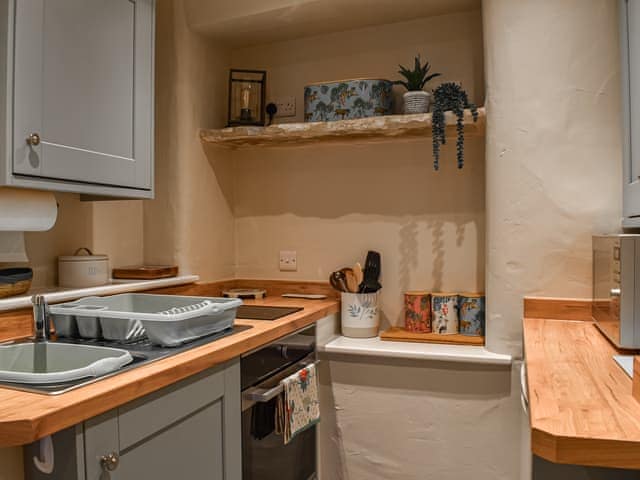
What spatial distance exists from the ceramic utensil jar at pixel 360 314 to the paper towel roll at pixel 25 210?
1.19 m

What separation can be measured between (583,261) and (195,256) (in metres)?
1.56

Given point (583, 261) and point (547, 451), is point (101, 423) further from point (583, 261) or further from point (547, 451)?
point (583, 261)

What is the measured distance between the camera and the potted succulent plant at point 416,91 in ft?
6.91

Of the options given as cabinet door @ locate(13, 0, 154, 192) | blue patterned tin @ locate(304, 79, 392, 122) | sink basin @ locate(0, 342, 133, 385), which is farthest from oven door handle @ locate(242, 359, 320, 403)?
blue patterned tin @ locate(304, 79, 392, 122)

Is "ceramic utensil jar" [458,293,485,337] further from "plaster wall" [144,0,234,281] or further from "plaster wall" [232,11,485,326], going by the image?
"plaster wall" [144,0,234,281]

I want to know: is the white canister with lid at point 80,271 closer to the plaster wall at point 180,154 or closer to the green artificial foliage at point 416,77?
the plaster wall at point 180,154

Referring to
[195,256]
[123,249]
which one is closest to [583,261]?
[195,256]

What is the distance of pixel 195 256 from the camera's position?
233 cm

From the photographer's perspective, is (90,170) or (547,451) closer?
(547,451)

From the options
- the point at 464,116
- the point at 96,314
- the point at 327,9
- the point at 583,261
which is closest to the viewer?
the point at 96,314

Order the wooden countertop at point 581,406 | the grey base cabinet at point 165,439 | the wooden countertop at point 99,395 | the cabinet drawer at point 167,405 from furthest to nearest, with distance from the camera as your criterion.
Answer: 1. the cabinet drawer at point 167,405
2. the grey base cabinet at point 165,439
3. the wooden countertop at point 99,395
4. the wooden countertop at point 581,406

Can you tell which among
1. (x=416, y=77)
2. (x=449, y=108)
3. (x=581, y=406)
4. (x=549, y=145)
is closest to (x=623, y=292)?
(x=581, y=406)

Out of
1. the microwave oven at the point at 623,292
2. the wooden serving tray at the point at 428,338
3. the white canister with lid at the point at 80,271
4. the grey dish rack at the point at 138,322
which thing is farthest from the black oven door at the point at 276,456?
the microwave oven at the point at 623,292

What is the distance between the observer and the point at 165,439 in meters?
1.20
